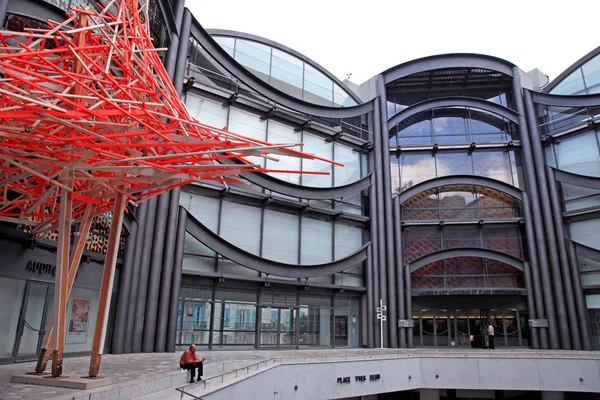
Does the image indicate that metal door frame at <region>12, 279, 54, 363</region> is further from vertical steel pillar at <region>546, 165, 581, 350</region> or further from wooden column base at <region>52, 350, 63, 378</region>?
vertical steel pillar at <region>546, 165, 581, 350</region>

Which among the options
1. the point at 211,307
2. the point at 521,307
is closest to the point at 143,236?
the point at 211,307

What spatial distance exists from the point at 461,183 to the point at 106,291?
991 inches

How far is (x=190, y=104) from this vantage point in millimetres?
23062

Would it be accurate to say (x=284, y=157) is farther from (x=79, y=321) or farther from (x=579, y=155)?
(x=579, y=155)

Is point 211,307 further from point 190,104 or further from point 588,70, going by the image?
point 588,70

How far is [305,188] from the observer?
2548 centimetres

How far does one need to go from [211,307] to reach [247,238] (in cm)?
428

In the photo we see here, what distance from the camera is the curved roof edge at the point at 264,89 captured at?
2298 cm

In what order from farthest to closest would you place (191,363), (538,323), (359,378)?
(538,323), (359,378), (191,363)

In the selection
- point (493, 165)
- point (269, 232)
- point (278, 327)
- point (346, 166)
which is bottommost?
point (278, 327)

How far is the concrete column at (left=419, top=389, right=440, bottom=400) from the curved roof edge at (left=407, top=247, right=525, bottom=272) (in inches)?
299

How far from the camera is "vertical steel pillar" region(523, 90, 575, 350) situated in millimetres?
25641

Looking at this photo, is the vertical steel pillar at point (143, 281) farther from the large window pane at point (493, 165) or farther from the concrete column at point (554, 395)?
the large window pane at point (493, 165)

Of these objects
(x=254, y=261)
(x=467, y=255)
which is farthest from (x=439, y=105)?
(x=254, y=261)
